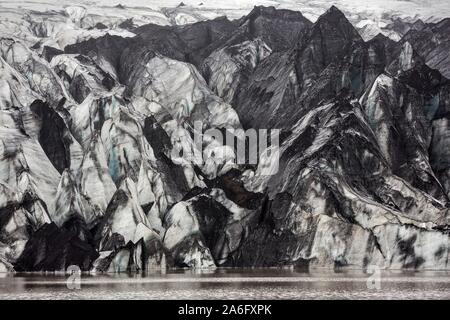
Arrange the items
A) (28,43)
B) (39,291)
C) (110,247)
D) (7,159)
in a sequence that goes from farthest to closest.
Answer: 1. (28,43)
2. (7,159)
3. (110,247)
4. (39,291)

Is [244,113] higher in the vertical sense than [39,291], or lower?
higher

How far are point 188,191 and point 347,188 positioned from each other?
45.9ft

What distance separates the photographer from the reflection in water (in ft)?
169

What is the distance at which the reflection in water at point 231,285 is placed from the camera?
169ft

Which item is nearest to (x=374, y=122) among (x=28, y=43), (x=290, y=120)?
(x=290, y=120)

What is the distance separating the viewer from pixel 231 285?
58.9m

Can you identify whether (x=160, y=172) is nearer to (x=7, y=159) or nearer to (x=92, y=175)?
(x=92, y=175)

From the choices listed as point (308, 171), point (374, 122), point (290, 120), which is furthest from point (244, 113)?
point (308, 171)

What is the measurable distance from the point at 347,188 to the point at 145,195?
56.1 feet

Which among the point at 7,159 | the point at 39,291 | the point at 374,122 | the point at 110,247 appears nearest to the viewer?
the point at 39,291

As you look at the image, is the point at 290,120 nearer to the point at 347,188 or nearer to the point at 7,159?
the point at 347,188

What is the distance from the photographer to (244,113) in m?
113

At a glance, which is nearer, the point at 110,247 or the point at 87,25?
the point at 110,247

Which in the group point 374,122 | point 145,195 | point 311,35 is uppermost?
point 311,35
